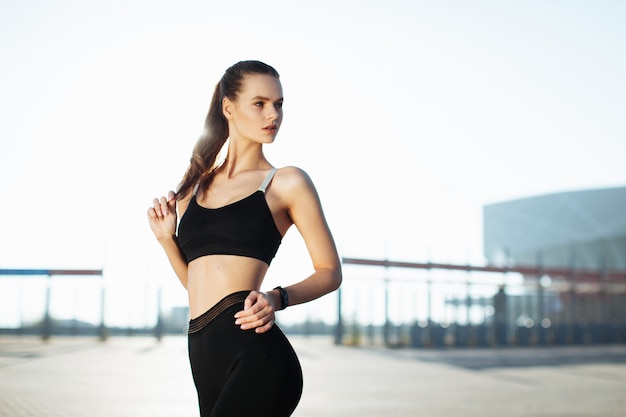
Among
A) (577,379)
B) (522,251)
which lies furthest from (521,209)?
(577,379)

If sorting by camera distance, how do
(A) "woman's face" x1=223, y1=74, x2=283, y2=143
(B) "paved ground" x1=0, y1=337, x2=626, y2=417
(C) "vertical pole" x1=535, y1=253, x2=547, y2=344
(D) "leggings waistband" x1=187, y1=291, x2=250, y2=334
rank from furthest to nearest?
(C) "vertical pole" x1=535, y1=253, x2=547, y2=344 < (B) "paved ground" x1=0, y1=337, x2=626, y2=417 < (A) "woman's face" x1=223, y1=74, x2=283, y2=143 < (D) "leggings waistband" x1=187, y1=291, x2=250, y2=334

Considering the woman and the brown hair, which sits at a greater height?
the brown hair

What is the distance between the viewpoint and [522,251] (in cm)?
5569

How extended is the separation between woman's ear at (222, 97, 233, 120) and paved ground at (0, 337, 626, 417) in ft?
19.1

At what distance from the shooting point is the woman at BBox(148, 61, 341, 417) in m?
2.02

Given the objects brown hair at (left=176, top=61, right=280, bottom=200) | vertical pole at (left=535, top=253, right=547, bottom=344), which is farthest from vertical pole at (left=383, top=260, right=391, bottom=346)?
brown hair at (left=176, top=61, right=280, bottom=200)

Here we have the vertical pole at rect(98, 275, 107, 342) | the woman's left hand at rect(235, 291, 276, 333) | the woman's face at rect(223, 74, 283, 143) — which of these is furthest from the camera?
the vertical pole at rect(98, 275, 107, 342)

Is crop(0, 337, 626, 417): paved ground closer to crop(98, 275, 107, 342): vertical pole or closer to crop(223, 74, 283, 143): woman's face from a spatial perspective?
crop(98, 275, 107, 342): vertical pole

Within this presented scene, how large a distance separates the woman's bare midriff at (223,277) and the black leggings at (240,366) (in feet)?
0.11

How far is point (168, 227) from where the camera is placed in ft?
7.97

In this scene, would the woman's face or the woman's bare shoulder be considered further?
the woman's face

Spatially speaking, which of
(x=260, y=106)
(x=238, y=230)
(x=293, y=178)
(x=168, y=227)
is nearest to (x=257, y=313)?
(x=238, y=230)

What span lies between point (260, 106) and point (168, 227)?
465 mm

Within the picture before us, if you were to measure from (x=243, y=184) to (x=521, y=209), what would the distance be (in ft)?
184
